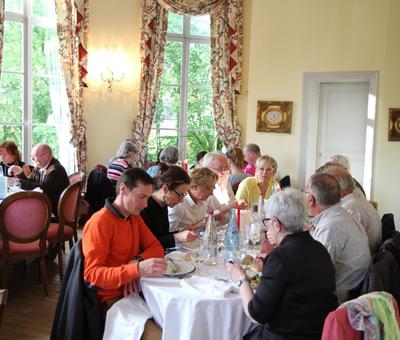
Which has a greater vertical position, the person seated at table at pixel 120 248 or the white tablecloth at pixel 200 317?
the person seated at table at pixel 120 248

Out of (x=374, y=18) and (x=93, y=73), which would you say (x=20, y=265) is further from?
(x=374, y=18)

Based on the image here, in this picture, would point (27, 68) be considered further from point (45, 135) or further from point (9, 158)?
point (9, 158)

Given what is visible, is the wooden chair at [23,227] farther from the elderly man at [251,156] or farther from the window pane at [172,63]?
the window pane at [172,63]

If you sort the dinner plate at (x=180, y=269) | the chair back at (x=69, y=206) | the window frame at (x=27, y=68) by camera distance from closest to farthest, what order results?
the dinner plate at (x=180, y=269)
the chair back at (x=69, y=206)
the window frame at (x=27, y=68)

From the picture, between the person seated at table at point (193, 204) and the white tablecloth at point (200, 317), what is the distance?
4.20 ft

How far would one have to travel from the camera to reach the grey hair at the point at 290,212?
2.14 m

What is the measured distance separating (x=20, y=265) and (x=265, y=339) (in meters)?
3.62

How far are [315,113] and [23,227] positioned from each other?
4.78 m

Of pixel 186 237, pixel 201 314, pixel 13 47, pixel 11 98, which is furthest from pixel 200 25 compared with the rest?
pixel 201 314

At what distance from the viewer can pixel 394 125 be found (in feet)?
21.5

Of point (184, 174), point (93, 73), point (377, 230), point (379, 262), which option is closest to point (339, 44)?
point (93, 73)

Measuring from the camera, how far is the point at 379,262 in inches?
96.3

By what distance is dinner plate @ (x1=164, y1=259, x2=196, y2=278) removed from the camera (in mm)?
2424

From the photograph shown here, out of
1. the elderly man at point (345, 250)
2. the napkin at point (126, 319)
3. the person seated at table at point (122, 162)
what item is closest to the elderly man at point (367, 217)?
the elderly man at point (345, 250)
